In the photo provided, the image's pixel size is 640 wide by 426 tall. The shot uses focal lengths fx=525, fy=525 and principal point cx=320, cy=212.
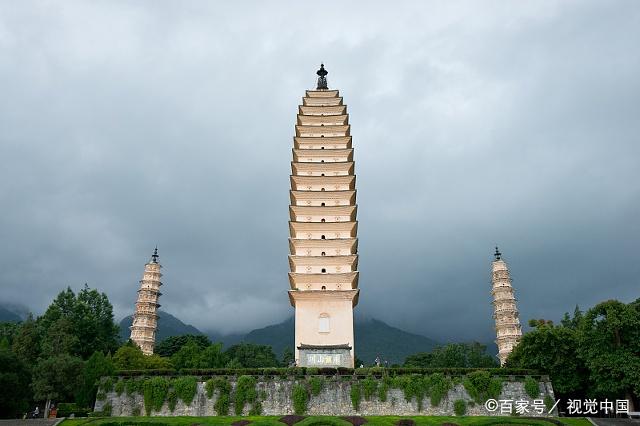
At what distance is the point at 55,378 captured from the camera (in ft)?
97.6

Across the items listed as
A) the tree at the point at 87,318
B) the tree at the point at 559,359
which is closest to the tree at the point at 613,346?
the tree at the point at 559,359

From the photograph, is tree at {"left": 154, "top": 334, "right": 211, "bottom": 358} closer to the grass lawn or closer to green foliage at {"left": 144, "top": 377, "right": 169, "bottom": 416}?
green foliage at {"left": 144, "top": 377, "right": 169, "bottom": 416}

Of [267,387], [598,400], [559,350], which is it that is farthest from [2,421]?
[598,400]

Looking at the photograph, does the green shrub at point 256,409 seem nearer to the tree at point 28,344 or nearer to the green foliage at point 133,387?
the green foliage at point 133,387

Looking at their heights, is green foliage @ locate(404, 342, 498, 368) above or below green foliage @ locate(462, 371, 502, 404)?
above

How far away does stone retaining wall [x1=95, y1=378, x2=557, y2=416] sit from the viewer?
27.8 meters

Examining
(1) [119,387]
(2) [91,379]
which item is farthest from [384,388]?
(2) [91,379]

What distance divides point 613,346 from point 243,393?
18.9m

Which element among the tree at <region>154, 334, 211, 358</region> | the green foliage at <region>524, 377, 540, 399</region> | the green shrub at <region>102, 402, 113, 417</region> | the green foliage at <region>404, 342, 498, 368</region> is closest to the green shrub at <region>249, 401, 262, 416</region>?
the green shrub at <region>102, 402, 113, 417</region>

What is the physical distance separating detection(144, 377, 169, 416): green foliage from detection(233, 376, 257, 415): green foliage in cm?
384

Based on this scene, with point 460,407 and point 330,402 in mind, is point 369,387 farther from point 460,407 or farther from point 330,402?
point 460,407

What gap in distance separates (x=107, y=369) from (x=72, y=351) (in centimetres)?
814

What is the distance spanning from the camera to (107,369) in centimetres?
3012

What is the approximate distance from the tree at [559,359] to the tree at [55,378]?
25.9m
